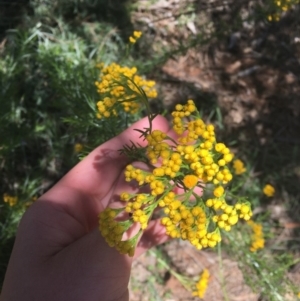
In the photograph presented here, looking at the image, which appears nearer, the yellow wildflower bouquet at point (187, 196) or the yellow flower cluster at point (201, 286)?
the yellow wildflower bouquet at point (187, 196)

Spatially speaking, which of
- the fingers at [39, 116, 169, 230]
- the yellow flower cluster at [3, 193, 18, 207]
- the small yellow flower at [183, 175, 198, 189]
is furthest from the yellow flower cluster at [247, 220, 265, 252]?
the yellow flower cluster at [3, 193, 18, 207]

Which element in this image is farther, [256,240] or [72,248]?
[256,240]

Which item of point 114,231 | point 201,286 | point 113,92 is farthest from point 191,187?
point 201,286

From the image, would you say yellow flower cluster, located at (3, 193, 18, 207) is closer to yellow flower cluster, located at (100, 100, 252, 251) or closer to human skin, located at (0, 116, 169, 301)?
human skin, located at (0, 116, 169, 301)

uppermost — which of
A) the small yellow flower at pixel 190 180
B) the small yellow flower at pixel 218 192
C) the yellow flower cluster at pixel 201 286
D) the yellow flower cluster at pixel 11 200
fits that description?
the small yellow flower at pixel 190 180

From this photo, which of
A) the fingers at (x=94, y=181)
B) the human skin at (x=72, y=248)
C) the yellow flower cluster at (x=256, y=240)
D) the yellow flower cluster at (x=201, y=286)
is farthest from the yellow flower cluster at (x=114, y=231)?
the yellow flower cluster at (x=201, y=286)

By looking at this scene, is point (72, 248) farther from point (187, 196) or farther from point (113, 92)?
point (113, 92)

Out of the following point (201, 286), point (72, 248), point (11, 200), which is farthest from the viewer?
point (201, 286)

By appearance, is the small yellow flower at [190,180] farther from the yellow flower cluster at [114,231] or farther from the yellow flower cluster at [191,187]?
the yellow flower cluster at [114,231]
